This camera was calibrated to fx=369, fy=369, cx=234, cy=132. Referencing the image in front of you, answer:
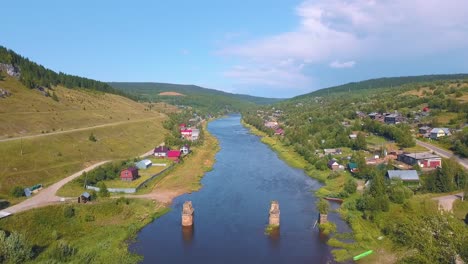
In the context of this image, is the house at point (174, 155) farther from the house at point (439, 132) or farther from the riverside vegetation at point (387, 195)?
the house at point (439, 132)

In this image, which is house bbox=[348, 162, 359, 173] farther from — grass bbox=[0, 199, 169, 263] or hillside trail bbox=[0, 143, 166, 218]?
grass bbox=[0, 199, 169, 263]

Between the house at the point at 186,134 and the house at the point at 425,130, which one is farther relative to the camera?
the house at the point at 186,134

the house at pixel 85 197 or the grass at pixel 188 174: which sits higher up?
the house at pixel 85 197

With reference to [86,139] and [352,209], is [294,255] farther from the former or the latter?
[86,139]

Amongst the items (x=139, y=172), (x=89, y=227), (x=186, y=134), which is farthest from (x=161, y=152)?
(x=89, y=227)

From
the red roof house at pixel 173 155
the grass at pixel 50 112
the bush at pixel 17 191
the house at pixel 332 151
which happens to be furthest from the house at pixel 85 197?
the house at pixel 332 151

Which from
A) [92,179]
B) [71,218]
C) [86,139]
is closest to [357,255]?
[71,218]
